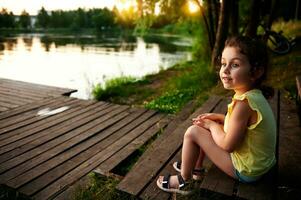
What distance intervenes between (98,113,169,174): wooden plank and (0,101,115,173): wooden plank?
1079 millimetres

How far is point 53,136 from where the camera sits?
4.75 metres

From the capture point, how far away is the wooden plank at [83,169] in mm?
3150

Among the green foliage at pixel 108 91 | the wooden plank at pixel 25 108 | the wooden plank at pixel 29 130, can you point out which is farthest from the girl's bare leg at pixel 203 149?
the green foliage at pixel 108 91

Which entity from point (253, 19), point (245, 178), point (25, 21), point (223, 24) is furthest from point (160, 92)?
point (25, 21)

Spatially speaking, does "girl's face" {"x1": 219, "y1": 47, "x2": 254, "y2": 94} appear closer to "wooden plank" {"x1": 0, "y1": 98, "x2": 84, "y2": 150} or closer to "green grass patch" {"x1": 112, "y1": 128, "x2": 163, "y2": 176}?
"green grass patch" {"x1": 112, "y1": 128, "x2": 163, "y2": 176}

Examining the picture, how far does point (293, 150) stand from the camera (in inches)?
107

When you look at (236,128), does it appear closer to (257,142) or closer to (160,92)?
(257,142)

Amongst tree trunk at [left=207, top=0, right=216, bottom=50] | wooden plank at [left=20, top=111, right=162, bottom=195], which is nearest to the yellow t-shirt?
wooden plank at [left=20, top=111, right=162, bottom=195]

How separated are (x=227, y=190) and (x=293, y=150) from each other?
1.03m

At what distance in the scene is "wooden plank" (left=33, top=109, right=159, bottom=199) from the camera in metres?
3.15

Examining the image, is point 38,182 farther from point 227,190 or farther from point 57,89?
point 57,89

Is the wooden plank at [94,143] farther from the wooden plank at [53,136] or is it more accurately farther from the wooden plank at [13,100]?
the wooden plank at [13,100]

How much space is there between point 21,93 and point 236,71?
688cm

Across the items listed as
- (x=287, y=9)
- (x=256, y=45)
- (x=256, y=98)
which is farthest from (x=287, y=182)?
(x=287, y=9)
